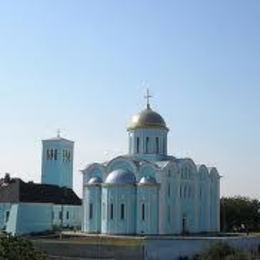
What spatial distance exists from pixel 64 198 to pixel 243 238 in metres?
24.9

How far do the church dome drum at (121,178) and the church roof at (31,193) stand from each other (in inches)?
425

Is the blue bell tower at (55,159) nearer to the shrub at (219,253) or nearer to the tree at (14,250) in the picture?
the shrub at (219,253)

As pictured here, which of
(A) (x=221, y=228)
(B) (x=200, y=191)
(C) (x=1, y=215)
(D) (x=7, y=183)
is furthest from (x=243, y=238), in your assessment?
(D) (x=7, y=183)

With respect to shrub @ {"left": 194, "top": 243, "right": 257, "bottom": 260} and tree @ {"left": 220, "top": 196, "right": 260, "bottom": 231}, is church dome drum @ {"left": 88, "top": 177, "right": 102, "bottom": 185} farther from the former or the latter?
tree @ {"left": 220, "top": 196, "right": 260, "bottom": 231}

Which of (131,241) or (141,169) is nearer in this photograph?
(131,241)

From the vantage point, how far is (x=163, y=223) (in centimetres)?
5556

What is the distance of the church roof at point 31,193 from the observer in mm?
63197

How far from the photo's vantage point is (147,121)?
5941cm

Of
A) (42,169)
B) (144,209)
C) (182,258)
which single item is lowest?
(182,258)

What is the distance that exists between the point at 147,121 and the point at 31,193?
13.4 m

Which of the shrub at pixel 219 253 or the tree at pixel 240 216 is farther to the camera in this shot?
the tree at pixel 240 216

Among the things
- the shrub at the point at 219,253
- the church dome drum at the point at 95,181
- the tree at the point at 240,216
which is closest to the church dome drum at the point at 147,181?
the church dome drum at the point at 95,181

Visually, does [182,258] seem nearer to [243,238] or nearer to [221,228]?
[243,238]

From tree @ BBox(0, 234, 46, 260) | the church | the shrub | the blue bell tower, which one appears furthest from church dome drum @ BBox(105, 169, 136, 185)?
tree @ BBox(0, 234, 46, 260)
